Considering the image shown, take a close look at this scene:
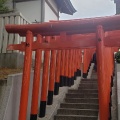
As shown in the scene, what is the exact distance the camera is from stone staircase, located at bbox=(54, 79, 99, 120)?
23.8 feet

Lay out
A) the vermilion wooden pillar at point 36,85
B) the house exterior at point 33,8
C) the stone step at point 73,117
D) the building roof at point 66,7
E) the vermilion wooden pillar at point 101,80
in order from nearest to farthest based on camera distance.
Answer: the vermilion wooden pillar at point 101,80, the vermilion wooden pillar at point 36,85, the stone step at point 73,117, the house exterior at point 33,8, the building roof at point 66,7

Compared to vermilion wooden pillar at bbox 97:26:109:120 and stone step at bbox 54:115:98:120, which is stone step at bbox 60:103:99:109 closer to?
stone step at bbox 54:115:98:120

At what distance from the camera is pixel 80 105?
7832mm

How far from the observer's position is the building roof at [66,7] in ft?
47.5

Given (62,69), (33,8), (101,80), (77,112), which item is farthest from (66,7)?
(101,80)

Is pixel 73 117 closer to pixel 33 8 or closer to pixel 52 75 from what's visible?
pixel 52 75

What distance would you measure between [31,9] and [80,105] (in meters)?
6.27

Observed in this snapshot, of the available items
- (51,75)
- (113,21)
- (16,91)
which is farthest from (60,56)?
(113,21)

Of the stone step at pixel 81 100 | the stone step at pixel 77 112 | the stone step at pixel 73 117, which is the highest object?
the stone step at pixel 81 100

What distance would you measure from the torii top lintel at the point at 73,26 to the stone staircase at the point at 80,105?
2856 millimetres

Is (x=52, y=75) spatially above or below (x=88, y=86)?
above

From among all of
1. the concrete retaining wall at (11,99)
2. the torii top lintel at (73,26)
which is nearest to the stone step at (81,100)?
the concrete retaining wall at (11,99)

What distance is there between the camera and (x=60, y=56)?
26.6 ft

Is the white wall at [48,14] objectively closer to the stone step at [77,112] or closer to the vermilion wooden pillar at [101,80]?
the stone step at [77,112]
